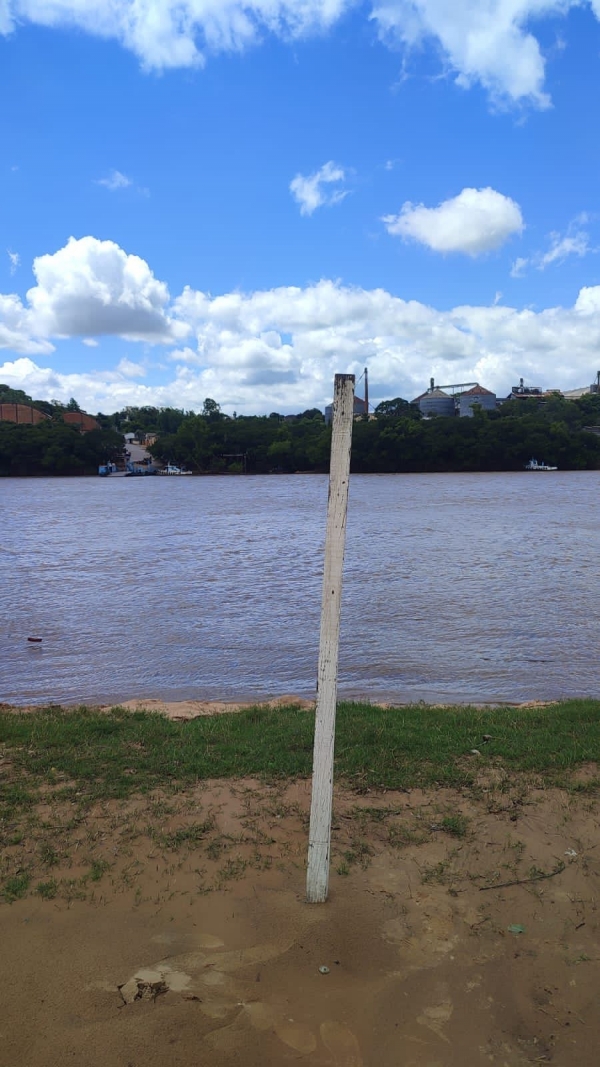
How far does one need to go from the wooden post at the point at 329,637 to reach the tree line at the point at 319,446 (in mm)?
88001

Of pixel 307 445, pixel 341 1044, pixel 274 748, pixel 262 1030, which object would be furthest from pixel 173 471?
pixel 341 1044

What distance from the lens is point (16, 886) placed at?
4.16 metres

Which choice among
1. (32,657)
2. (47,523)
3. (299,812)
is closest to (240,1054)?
Result: (299,812)

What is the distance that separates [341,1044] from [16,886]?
191cm

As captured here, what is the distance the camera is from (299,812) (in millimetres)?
4996

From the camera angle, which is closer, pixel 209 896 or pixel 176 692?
pixel 209 896

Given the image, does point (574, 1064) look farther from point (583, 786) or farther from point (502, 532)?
point (502, 532)

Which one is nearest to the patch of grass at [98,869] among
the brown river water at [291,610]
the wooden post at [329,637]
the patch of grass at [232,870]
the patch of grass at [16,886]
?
the patch of grass at [16,886]

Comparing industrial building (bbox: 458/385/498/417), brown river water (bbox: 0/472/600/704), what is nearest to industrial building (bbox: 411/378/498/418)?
industrial building (bbox: 458/385/498/417)

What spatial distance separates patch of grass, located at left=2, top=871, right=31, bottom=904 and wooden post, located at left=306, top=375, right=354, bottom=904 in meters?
1.49

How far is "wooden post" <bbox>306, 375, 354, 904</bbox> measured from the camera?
3.81 m

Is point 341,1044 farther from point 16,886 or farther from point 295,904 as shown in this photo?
point 16,886

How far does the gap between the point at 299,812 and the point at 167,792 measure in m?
0.90

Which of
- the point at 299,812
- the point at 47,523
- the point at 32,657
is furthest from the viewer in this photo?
the point at 47,523
